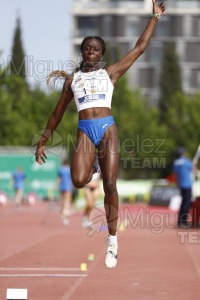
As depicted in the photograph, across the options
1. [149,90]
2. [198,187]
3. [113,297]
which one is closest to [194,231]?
[113,297]

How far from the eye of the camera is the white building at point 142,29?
304 ft

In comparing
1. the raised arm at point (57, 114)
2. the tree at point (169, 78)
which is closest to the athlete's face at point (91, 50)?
the raised arm at point (57, 114)

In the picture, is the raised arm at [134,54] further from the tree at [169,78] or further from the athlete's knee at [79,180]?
the tree at [169,78]

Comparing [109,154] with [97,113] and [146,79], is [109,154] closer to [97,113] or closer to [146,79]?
[97,113]

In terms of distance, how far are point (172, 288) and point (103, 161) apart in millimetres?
2123

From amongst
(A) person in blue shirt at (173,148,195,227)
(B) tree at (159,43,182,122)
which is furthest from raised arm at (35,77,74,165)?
(B) tree at (159,43,182,122)

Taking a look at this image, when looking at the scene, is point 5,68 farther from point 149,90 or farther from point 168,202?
point 149,90

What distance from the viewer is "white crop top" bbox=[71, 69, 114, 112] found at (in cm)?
983

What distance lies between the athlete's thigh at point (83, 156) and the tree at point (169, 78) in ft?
237

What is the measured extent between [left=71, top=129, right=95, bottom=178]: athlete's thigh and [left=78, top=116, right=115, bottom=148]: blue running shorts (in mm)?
47

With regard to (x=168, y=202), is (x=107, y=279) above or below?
above

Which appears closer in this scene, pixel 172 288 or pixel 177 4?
pixel 172 288

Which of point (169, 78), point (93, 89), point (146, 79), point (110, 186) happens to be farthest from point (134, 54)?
point (146, 79)

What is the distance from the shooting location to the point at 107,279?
12.2 metres
